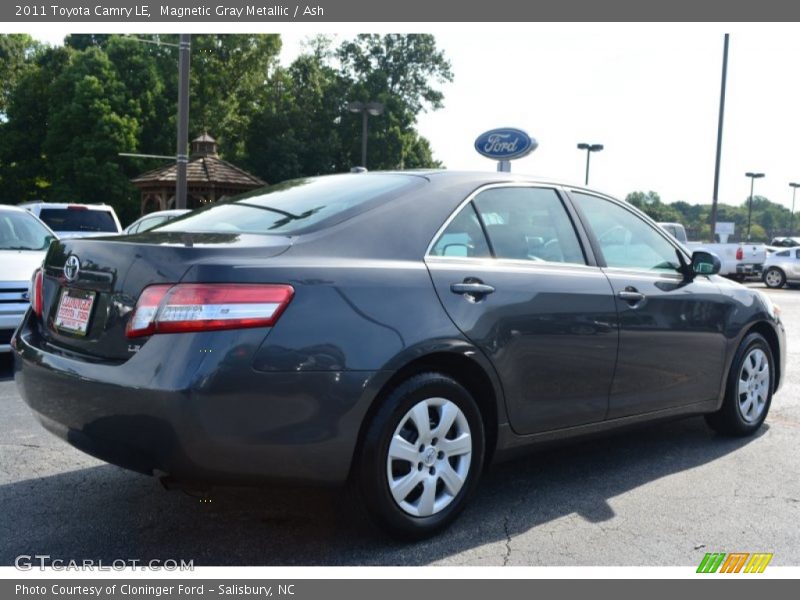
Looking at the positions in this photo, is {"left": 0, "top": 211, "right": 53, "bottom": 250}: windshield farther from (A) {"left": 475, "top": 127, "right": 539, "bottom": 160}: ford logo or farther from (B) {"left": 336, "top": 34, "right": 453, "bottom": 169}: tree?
→ (B) {"left": 336, "top": 34, "right": 453, "bottom": 169}: tree

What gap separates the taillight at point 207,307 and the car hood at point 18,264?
15.6ft

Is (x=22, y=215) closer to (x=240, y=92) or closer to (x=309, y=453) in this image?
(x=309, y=453)

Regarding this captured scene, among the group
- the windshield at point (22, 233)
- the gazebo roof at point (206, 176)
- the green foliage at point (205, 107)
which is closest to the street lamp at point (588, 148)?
the green foliage at point (205, 107)

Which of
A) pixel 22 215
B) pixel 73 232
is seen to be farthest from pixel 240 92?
pixel 22 215

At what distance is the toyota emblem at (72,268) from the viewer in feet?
10.9

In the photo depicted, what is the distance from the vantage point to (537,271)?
390 centimetres

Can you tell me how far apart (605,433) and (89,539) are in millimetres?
2527

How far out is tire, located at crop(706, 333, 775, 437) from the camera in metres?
5.17

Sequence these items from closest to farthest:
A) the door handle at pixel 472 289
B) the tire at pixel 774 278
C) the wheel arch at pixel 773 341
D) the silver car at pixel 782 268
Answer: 1. the door handle at pixel 472 289
2. the wheel arch at pixel 773 341
3. the silver car at pixel 782 268
4. the tire at pixel 774 278

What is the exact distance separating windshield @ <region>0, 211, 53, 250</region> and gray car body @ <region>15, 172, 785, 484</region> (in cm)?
497

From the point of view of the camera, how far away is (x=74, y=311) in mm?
3318

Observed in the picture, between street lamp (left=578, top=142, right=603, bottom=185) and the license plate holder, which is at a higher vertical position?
street lamp (left=578, top=142, right=603, bottom=185)

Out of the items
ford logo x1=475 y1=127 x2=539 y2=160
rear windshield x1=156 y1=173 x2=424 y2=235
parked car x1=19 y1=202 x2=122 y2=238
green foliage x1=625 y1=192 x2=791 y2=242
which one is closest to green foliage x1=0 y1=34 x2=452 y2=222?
parked car x1=19 y1=202 x2=122 y2=238

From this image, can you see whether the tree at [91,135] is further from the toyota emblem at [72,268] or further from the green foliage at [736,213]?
the green foliage at [736,213]
